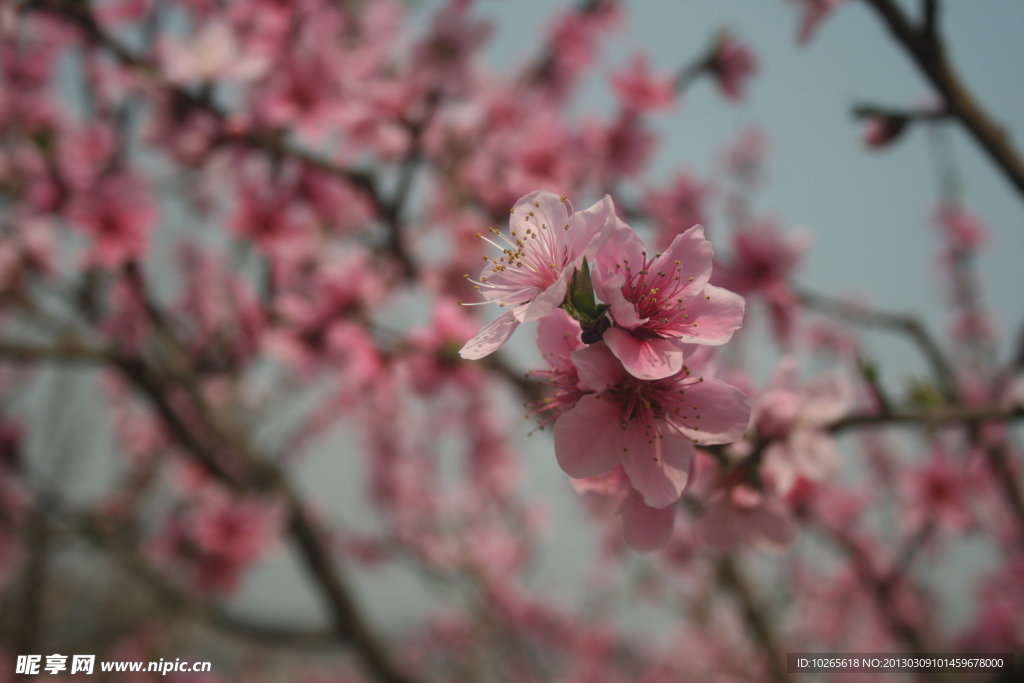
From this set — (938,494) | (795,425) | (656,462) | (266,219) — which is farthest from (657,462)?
(938,494)

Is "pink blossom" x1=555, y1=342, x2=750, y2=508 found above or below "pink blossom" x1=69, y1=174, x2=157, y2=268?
below

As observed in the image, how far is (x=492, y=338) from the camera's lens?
1.83 feet

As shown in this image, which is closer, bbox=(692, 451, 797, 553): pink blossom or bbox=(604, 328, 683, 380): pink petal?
bbox=(604, 328, 683, 380): pink petal

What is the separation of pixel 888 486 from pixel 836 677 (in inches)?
52.8

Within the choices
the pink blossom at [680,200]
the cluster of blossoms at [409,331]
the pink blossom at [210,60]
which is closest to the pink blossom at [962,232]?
the cluster of blossoms at [409,331]

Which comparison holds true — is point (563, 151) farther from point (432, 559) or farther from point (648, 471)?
point (432, 559)

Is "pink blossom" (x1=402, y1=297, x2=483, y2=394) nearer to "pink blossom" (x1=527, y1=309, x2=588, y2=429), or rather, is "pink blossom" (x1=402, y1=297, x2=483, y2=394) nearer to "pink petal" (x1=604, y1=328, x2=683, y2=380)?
"pink blossom" (x1=527, y1=309, x2=588, y2=429)

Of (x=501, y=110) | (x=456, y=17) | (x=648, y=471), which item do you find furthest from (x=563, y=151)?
(x=648, y=471)

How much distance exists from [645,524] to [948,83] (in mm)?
1189

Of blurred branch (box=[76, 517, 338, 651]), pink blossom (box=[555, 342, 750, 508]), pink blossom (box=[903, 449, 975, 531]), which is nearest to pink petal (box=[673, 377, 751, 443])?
pink blossom (box=[555, 342, 750, 508])

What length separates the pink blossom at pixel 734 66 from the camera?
2207 millimetres

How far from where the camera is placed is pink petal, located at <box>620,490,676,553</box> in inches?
25.7

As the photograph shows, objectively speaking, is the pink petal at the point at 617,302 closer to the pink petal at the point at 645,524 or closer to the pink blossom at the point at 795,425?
the pink petal at the point at 645,524

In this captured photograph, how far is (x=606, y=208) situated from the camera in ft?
1.76
